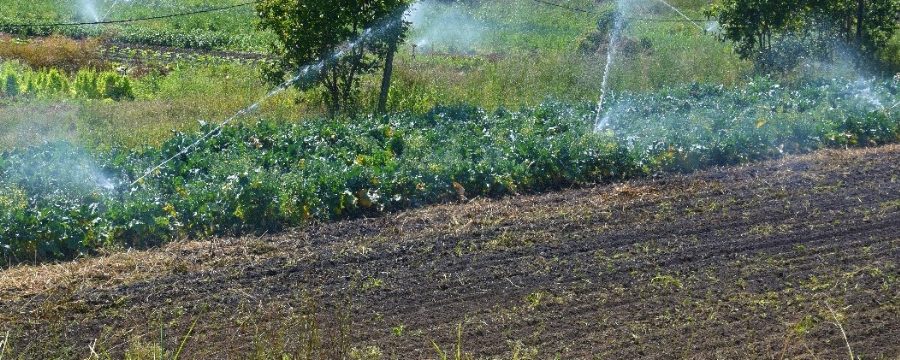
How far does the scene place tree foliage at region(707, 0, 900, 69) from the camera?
1770cm

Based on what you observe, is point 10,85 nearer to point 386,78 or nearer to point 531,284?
point 386,78

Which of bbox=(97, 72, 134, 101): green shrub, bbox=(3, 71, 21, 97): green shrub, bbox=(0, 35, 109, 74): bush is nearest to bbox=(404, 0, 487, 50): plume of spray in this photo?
bbox=(0, 35, 109, 74): bush

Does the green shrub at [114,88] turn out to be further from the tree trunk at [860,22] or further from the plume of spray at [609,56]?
the tree trunk at [860,22]

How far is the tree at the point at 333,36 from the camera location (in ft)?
48.0

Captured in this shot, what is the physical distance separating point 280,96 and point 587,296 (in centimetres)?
947

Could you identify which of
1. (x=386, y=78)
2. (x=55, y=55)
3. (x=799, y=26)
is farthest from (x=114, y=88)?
(x=799, y=26)

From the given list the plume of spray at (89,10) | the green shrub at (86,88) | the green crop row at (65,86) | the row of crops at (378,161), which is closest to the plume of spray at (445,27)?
the green crop row at (65,86)

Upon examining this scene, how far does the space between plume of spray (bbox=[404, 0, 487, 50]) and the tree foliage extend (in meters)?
7.53

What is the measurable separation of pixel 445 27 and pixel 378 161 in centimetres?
1770

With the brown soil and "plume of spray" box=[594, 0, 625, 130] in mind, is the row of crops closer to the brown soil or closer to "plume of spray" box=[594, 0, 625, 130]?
"plume of spray" box=[594, 0, 625, 130]

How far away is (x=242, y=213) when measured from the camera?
9.23m

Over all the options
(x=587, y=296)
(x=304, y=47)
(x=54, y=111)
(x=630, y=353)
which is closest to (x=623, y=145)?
(x=587, y=296)

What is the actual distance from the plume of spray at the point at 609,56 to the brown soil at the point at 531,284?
238cm

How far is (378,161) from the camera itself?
10.4 metres
